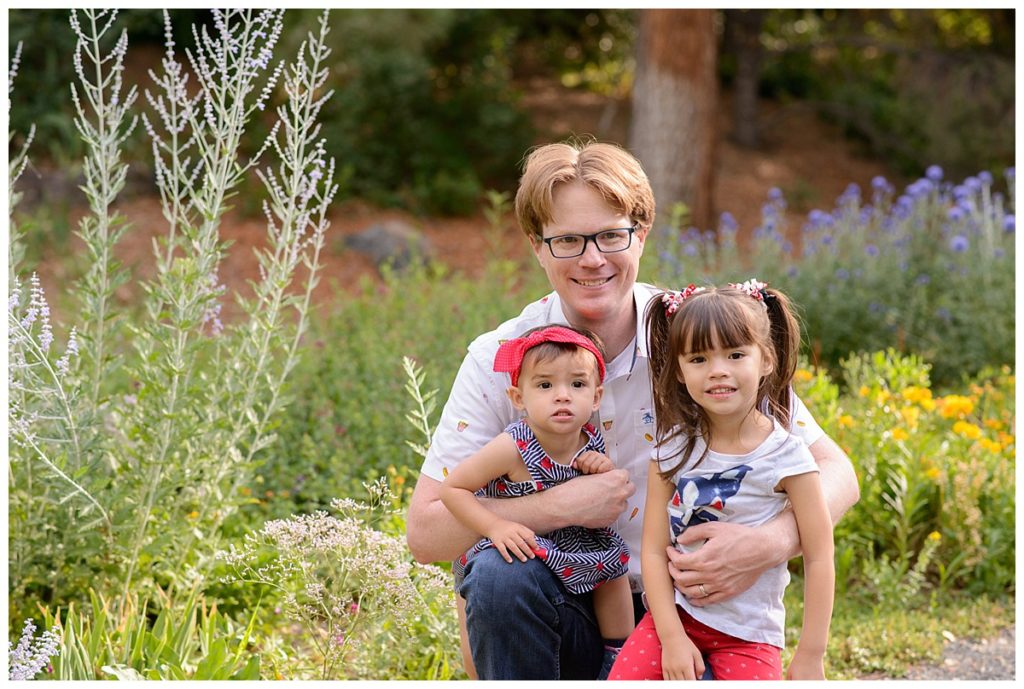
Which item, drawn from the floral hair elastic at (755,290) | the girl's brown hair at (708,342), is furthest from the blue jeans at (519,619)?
the floral hair elastic at (755,290)

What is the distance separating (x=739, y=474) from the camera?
2.22m

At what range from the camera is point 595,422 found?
252 centimetres

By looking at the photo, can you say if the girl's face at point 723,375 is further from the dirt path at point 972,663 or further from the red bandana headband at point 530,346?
the dirt path at point 972,663

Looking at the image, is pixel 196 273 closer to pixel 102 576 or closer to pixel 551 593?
pixel 102 576

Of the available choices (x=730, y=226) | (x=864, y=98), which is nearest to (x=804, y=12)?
(x=864, y=98)

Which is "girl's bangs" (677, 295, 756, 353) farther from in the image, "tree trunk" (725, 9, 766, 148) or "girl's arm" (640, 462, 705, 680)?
"tree trunk" (725, 9, 766, 148)

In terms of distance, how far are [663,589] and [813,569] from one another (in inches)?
11.9

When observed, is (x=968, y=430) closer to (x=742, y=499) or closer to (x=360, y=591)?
(x=742, y=499)

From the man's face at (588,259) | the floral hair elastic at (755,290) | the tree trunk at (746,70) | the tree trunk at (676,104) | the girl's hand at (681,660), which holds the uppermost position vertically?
the tree trunk at (746,70)

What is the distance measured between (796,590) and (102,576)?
2253mm

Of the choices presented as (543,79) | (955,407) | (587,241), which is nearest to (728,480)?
(587,241)

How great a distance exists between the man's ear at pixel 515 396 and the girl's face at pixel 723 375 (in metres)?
0.40

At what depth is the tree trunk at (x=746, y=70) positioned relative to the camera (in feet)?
40.5

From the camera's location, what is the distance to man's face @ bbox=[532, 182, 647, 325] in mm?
2438
